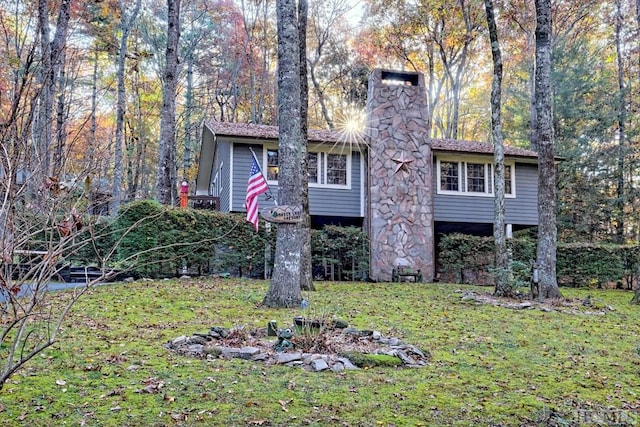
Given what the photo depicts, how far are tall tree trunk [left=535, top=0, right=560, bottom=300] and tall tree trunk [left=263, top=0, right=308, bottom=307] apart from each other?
17.2 feet

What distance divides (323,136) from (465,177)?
4831 millimetres

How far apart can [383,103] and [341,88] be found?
9.93 meters

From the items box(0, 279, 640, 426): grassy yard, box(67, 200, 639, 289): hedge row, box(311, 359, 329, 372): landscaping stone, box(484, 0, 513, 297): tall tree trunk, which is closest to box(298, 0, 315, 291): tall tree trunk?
box(67, 200, 639, 289): hedge row

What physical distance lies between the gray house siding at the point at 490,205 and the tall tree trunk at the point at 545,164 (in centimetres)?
601

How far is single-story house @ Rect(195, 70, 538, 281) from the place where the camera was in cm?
1510

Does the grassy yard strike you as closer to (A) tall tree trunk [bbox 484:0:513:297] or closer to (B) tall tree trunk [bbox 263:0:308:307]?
(B) tall tree trunk [bbox 263:0:308:307]

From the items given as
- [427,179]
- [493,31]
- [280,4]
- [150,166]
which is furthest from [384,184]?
[150,166]

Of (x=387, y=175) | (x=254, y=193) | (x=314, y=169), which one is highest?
(x=314, y=169)

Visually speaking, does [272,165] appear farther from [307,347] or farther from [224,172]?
[307,347]

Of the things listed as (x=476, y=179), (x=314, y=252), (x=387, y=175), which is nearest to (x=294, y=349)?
(x=314, y=252)

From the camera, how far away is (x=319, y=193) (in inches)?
621

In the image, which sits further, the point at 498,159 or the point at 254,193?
the point at 498,159

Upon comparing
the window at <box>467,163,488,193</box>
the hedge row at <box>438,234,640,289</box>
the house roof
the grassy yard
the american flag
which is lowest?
the grassy yard

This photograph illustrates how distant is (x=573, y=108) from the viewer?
71.9 feet
